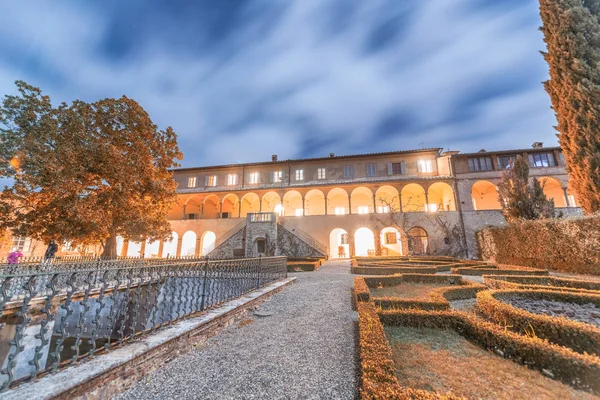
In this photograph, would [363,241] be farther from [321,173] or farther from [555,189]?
[555,189]

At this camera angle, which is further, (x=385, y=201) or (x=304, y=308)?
(x=385, y=201)

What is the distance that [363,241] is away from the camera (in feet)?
92.9

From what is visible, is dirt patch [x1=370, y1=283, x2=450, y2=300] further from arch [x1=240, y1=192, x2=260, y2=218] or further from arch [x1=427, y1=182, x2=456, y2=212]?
arch [x1=240, y1=192, x2=260, y2=218]

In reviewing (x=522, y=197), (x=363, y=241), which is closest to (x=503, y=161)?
(x=522, y=197)

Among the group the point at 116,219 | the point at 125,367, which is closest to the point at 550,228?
the point at 125,367

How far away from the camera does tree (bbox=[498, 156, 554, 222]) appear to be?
16344 millimetres

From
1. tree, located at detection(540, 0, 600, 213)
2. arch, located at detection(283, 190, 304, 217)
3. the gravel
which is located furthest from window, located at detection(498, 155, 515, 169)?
the gravel

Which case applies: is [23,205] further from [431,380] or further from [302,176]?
[302,176]

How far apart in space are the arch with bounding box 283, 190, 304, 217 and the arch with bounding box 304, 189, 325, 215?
79 centimetres

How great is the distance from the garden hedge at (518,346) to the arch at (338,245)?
2169cm

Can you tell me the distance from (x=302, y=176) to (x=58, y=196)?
2219 cm

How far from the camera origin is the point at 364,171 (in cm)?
2895

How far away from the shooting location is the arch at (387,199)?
2784 cm

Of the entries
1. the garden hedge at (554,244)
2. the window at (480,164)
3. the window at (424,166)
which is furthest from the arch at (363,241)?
A: the window at (480,164)
